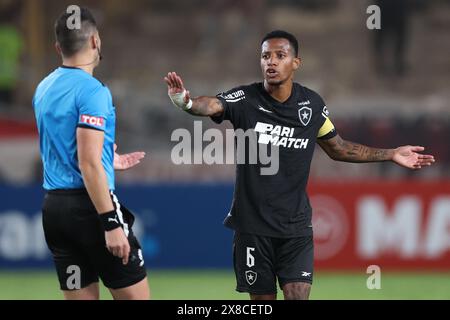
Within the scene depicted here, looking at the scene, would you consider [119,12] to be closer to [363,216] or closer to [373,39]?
[373,39]

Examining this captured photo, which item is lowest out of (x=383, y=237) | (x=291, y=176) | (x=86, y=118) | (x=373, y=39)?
(x=383, y=237)

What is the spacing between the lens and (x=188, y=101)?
6.38 metres

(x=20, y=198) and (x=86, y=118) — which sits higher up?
(x=86, y=118)

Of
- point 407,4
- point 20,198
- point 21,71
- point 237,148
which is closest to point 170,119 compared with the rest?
point 21,71

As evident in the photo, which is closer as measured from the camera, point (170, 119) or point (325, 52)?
point (170, 119)

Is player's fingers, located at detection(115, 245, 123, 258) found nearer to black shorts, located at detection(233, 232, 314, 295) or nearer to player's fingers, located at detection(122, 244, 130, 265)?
player's fingers, located at detection(122, 244, 130, 265)

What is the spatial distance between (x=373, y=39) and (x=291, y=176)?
13.0m

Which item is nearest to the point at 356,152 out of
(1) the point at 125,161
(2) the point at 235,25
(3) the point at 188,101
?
(3) the point at 188,101

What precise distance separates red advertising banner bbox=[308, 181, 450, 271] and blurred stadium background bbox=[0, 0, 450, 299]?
15 mm

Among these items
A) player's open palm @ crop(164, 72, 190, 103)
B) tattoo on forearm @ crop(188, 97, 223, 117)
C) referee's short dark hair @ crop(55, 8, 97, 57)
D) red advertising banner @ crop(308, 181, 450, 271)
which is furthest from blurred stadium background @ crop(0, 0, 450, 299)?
referee's short dark hair @ crop(55, 8, 97, 57)

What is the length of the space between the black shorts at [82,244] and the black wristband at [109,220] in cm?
12

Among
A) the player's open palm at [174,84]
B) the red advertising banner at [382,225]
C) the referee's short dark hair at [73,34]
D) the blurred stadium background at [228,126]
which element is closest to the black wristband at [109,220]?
Answer: the referee's short dark hair at [73,34]
